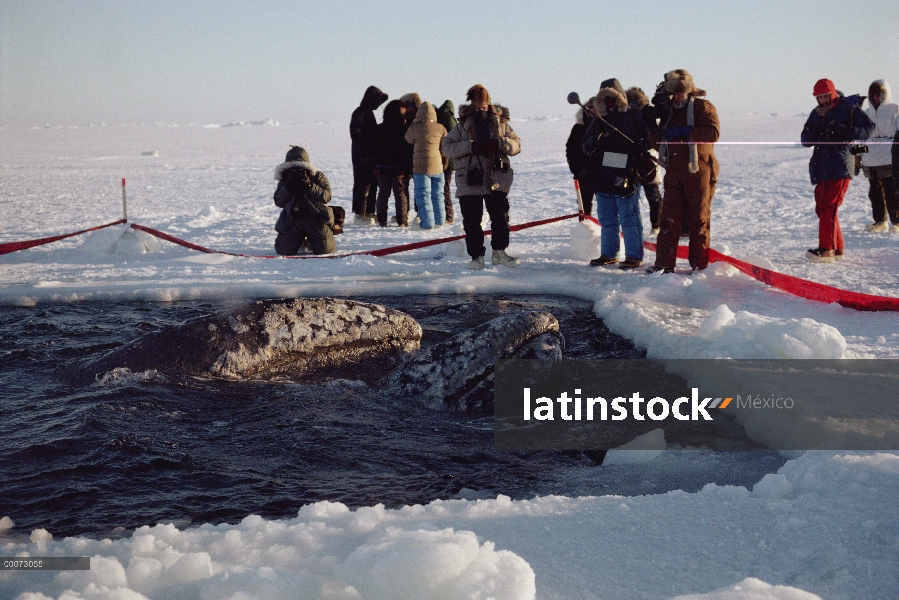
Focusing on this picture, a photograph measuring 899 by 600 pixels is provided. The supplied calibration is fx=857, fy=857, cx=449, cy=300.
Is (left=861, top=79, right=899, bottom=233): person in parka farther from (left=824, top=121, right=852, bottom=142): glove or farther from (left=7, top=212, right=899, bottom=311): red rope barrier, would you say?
(left=7, top=212, right=899, bottom=311): red rope barrier

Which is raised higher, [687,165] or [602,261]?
[687,165]

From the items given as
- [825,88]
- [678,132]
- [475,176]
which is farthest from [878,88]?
[475,176]

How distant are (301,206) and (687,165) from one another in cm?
419

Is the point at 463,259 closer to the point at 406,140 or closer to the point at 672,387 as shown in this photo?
the point at 406,140

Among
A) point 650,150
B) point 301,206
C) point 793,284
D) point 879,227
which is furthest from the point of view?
point 879,227

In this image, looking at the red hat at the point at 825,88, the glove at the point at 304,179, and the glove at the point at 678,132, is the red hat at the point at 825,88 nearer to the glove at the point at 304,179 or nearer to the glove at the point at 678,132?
the glove at the point at 678,132

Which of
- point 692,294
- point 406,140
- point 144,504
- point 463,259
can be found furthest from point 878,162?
point 144,504

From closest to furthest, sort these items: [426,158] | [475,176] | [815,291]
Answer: [815,291], [475,176], [426,158]

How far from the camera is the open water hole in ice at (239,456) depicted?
12.5 ft

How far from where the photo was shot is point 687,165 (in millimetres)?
7855

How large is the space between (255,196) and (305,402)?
13.5 meters

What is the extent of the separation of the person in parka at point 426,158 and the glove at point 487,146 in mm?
3243

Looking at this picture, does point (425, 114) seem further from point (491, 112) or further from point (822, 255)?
point (822, 255)

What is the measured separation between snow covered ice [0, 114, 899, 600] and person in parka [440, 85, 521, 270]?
72 centimetres
